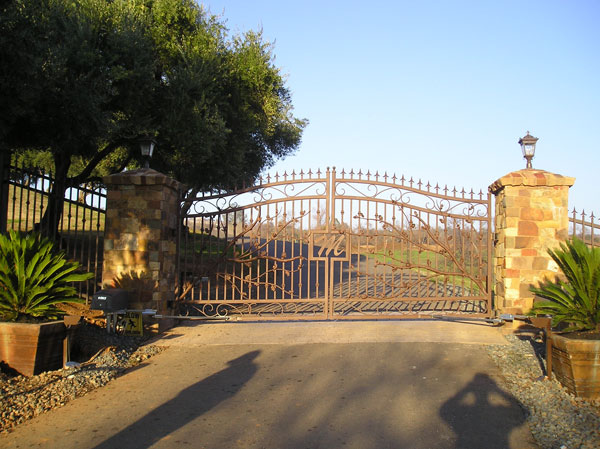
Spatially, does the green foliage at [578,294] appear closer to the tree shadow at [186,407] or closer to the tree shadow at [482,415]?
the tree shadow at [482,415]

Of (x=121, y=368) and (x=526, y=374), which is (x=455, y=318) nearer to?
(x=526, y=374)

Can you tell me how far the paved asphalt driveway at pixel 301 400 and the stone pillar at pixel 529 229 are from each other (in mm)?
848

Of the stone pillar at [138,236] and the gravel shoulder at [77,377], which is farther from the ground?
the stone pillar at [138,236]

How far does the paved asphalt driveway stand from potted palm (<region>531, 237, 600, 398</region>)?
68cm

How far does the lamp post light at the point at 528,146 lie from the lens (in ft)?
25.7

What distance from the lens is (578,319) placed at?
17.7 feet

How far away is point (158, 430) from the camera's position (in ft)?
14.0

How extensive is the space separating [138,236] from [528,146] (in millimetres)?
6243

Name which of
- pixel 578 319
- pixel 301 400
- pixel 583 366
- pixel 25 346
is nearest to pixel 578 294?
pixel 578 319

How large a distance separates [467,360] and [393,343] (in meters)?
1.06

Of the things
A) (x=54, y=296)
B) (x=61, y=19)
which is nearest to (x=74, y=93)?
(x=61, y=19)

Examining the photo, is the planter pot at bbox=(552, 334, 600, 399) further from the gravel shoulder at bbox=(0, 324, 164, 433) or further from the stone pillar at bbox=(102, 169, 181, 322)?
the stone pillar at bbox=(102, 169, 181, 322)

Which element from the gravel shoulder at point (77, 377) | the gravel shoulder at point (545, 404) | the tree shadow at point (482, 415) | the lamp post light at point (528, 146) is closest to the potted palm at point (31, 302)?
the gravel shoulder at point (77, 377)

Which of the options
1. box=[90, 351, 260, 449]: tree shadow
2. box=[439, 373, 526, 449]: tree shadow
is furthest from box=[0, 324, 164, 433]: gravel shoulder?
box=[439, 373, 526, 449]: tree shadow
